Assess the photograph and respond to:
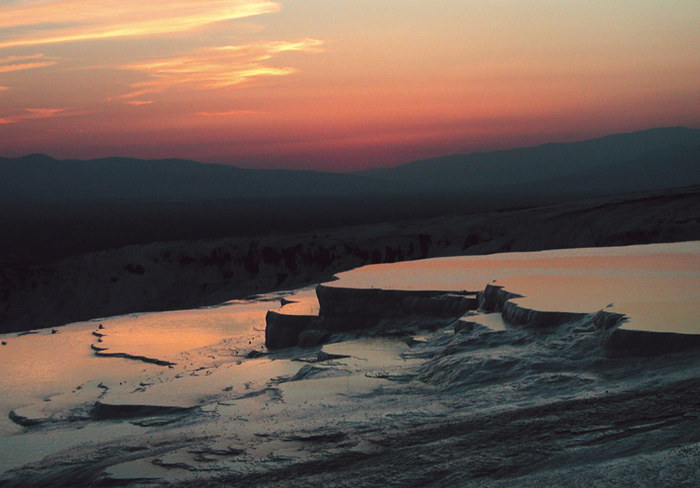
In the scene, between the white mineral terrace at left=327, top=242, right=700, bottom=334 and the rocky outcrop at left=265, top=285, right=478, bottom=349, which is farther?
the rocky outcrop at left=265, top=285, right=478, bottom=349

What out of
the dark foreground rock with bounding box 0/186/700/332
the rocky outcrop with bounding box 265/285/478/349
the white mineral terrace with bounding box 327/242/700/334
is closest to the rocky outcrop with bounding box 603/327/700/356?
the white mineral terrace with bounding box 327/242/700/334

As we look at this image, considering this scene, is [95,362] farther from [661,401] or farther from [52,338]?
[661,401]

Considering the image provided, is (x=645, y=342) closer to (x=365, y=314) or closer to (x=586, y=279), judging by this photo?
(x=586, y=279)

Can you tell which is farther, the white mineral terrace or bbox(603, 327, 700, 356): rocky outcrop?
the white mineral terrace

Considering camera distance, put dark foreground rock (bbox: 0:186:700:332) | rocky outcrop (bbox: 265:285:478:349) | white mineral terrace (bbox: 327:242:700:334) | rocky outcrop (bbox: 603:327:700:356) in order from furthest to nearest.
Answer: dark foreground rock (bbox: 0:186:700:332), rocky outcrop (bbox: 265:285:478:349), white mineral terrace (bbox: 327:242:700:334), rocky outcrop (bbox: 603:327:700:356)

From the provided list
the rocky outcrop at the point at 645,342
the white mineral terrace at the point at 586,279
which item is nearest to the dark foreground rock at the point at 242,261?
the white mineral terrace at the point at 586,279

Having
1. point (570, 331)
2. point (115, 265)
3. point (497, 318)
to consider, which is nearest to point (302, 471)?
point (570, 331)

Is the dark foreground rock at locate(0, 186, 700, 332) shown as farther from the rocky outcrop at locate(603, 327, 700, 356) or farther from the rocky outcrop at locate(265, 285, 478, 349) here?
the rocky outcrop at locate(603, 327, 700, 356)

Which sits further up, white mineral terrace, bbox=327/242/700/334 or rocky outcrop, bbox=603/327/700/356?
white mineral terrace, bbox=327/242/700/334

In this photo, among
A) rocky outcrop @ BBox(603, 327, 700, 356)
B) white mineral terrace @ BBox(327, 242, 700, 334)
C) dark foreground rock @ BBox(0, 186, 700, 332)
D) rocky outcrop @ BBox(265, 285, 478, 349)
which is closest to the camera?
rocky outcrop @ BBox(603, 327, 700, 356)

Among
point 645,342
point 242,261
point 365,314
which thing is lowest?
point 242,261

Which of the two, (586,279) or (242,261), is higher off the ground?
(586,279)

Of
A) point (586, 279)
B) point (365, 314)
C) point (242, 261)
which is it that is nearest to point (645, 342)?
point (586, 279)

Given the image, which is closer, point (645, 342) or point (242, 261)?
point (645, 342)
